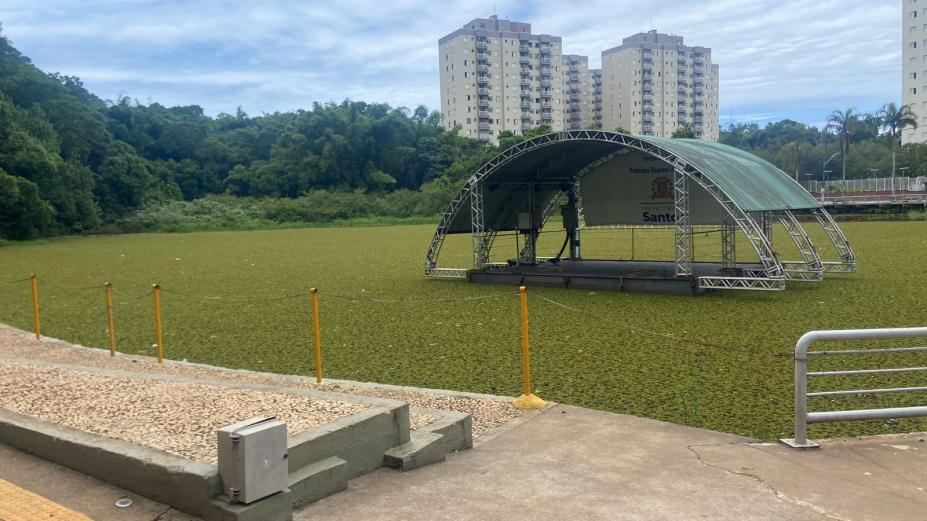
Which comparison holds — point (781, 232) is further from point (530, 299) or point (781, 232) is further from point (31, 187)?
point (31, 187)

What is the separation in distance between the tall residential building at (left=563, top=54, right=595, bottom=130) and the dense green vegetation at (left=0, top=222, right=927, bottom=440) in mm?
106708

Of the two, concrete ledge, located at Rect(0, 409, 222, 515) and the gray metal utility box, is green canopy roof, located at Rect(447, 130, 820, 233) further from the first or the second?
concrete ledge, located at Rect(0, 409, 222, 515)

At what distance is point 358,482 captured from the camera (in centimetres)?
455

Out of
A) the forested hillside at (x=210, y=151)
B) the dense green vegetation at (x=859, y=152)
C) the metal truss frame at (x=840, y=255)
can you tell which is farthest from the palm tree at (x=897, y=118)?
the metal truss frame at (x=840, y=255)

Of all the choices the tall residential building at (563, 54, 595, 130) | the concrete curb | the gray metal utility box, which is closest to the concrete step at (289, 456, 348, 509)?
the concrete curb

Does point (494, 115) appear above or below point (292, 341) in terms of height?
Result: above

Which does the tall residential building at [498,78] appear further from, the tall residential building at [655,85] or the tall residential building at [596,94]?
the tall residential building at [596,94]

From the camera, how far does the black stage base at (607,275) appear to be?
15508 mm

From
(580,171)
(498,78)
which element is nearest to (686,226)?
(580,171)

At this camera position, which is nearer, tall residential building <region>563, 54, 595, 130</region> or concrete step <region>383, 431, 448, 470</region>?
concrete step <region>383, 431, 448, 470</region>

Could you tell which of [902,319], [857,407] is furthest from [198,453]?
[902,319]

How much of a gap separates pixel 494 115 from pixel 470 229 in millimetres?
91183

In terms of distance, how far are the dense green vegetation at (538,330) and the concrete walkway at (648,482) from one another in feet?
3.06

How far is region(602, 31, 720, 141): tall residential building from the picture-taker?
118125 mm
